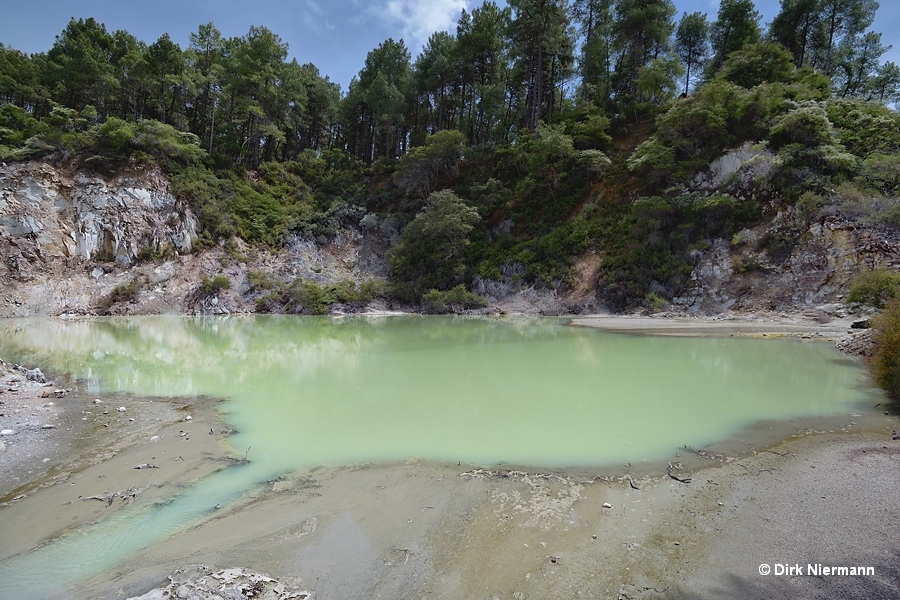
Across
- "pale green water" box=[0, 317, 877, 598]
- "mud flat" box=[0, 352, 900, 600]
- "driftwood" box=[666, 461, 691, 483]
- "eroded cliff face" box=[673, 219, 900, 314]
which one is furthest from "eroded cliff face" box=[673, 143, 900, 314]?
"driftwood" box=[666, 461, 691, 483]

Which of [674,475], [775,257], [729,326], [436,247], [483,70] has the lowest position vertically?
[674,475]

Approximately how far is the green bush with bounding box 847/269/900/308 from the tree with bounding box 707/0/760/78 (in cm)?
2324

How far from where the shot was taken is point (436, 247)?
98.6 feet

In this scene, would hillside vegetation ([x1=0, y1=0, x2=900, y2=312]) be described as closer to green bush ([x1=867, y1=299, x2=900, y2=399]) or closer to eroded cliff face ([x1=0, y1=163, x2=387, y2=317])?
eroded cliff face ([x1=0, y1=163, x2=387, y2=317])

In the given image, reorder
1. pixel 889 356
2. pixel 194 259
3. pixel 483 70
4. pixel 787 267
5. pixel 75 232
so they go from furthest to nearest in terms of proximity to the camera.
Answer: pixel 483 70 < pixel 194 259 < pixel 75 232 < pixel 787 267 < pixel 889 356

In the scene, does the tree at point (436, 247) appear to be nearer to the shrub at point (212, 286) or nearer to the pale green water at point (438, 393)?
the shrub at point (212, 286)

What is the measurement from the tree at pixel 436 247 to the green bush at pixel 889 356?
74.4 ft

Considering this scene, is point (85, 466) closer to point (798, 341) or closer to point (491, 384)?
point (491, 384)

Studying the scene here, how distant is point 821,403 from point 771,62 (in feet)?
90.6

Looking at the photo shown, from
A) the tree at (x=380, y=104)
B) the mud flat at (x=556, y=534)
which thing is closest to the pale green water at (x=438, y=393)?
the mud flat at (x=556, y=534)

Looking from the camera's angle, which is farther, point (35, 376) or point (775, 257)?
point (775, 257)

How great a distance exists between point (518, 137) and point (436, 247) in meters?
12.3

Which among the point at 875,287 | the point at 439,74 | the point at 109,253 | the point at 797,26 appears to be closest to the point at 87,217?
the point at 109,253

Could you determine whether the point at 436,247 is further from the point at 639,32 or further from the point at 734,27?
the point at 734,27
